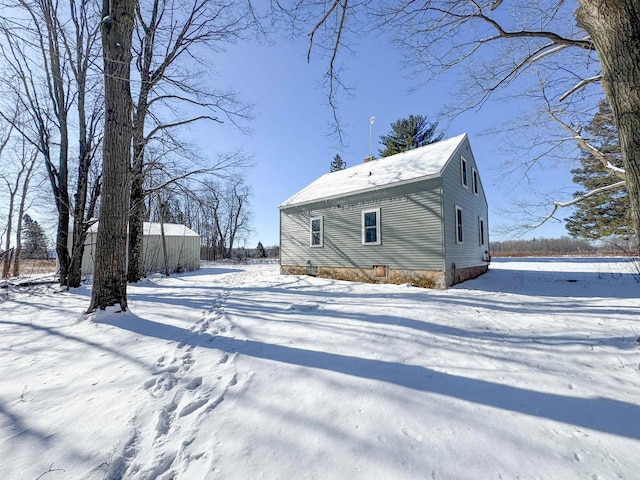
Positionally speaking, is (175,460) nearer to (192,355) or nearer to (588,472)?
(192,355)

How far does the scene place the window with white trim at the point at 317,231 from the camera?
11922mm

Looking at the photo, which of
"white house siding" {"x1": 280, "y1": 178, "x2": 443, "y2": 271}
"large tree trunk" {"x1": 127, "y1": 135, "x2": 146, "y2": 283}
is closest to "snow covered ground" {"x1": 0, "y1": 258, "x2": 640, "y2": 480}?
"white house siding" {"x1": 280, "y1": 178, "x2": 443, "y2": 271}

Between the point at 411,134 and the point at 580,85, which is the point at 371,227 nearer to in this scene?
the point at 580,85

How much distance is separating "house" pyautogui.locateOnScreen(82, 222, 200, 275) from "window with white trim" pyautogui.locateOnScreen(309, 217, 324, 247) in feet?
34.5

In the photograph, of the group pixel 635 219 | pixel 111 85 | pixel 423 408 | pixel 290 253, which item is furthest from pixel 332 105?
pixel 290 253

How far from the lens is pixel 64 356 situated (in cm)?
302

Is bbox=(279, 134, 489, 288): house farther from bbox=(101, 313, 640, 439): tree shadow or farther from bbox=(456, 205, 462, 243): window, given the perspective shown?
bbox=(101, 313, 640, 439): tree shadow

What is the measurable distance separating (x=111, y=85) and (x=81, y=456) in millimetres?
5660

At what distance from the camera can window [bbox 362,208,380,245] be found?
10102mm

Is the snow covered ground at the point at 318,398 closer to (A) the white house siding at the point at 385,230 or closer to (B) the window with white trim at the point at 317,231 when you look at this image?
(A) the white house siding at the point at 385,230

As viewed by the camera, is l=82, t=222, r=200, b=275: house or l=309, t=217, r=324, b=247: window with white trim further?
l=82, t=222, r=200, b=275: house

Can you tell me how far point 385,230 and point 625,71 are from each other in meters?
7.61

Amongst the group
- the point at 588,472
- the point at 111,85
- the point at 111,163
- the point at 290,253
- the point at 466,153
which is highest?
the point at 466,153

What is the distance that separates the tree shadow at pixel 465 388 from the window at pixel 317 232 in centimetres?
859
